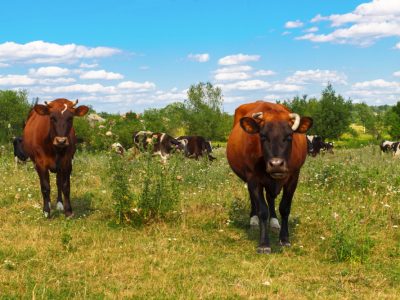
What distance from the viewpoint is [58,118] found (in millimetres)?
9000

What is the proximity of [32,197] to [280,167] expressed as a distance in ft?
24.0

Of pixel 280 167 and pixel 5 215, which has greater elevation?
pixel 280 167

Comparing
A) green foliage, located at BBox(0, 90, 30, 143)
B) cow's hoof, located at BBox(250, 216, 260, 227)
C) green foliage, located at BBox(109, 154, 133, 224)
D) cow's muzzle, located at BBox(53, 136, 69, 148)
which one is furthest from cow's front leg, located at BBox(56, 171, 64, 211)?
green foliage, located at BBox(0, 90, 30, 143)

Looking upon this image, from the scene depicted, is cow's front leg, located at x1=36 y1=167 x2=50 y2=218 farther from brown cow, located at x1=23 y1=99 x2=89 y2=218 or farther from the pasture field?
the pasture field

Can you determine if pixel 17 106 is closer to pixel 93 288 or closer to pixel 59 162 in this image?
pixel 59 162

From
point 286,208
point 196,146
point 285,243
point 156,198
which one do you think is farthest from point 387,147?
point 156,198

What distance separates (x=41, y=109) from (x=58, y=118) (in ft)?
1.43

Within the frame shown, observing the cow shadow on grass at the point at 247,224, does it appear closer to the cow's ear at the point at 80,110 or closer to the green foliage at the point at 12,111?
the cow's ear at the point at 80,110

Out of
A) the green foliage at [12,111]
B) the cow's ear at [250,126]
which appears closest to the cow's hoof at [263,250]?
the cow's ear at [250,126]

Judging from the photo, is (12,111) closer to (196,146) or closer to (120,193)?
(196,146)

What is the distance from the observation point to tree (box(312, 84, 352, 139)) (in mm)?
62281

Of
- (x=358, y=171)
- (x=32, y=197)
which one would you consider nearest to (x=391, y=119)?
(x=358, y=171)

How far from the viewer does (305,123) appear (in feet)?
23.3

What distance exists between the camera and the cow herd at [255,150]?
6754 millimetres
